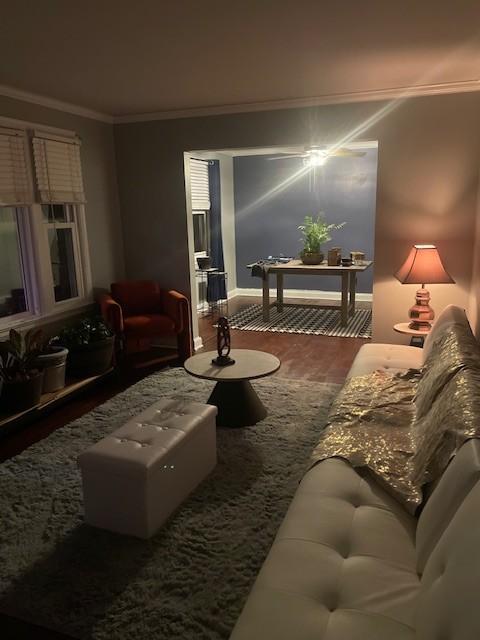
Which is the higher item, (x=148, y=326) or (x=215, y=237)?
(x=215, y=237)

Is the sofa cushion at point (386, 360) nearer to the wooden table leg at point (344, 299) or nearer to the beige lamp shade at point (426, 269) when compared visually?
the beige lamp shade at point (426, 269)

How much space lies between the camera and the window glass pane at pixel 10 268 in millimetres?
4250

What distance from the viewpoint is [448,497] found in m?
1.54

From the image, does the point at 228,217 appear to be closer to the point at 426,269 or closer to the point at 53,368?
the point at 426,269

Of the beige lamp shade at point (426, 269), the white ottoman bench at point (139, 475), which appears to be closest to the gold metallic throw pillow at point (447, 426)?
the white ottoman bench at point (139, 475)

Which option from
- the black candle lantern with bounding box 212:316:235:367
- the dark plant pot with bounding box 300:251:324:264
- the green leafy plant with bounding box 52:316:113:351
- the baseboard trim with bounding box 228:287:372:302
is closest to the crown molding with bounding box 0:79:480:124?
the green leafy plant with bounding box 52:316:113:351

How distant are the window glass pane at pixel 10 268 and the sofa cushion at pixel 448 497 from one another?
3785 millimetres

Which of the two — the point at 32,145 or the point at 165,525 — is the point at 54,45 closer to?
the point at 32,145

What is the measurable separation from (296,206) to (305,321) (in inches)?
84.1

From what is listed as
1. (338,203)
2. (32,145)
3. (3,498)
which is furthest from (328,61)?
(338,203)

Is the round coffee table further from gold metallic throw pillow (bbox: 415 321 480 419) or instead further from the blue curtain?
the blue curtain

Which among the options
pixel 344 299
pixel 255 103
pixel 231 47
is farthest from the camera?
pixel 344 299

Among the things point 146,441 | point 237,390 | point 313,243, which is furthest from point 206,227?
point 146,441

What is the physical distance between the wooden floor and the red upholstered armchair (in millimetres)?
342
